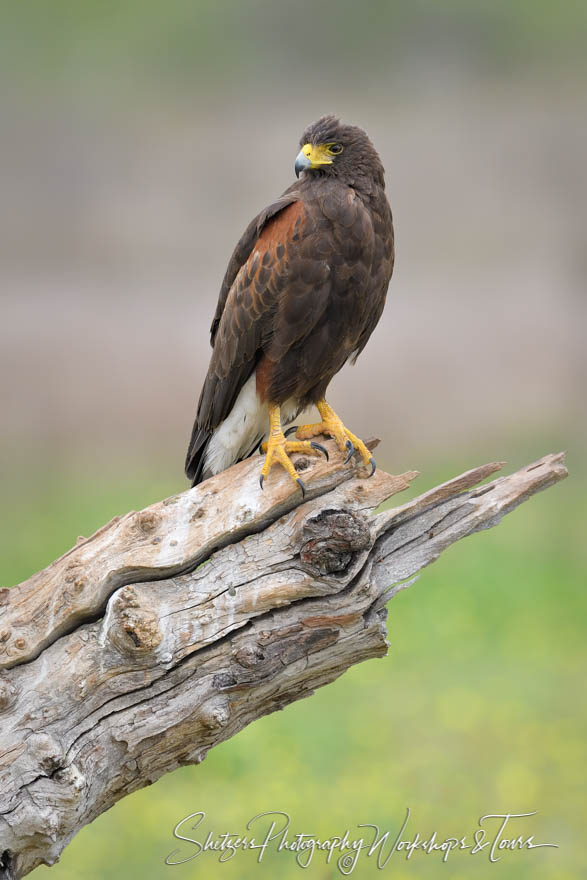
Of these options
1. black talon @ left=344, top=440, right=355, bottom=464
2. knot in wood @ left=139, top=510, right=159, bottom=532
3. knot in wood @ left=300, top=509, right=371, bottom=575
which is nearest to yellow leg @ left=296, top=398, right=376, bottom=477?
black talon @ left=344, top=440, right=355, bottom=464

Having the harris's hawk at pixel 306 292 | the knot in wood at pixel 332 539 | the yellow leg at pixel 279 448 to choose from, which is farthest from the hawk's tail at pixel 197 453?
the knot in wood at pixel 332 539

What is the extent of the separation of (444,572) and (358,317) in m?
3.56

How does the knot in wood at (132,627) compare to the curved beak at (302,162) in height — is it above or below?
below

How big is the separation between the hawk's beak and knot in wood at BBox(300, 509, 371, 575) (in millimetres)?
1159

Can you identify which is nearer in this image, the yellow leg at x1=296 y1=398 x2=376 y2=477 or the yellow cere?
the yellow leg at x1=296 y1=398 x2=376 y2=477

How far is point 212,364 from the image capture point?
3004mm

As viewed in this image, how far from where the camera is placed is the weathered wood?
2.24 m

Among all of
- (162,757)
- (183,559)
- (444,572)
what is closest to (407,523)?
(183,559)

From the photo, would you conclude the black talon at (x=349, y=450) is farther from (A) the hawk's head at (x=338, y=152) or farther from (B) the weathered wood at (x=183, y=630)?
(A) the hawk's head at (x=338, y=152)

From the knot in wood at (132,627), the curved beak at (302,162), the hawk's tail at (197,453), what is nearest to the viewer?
the knot in wood at (132,627)

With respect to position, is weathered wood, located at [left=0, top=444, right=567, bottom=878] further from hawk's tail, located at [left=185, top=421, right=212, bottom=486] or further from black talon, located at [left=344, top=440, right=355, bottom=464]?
hawk's tail, located at [left=185, top=421, right=212, bottom=486]

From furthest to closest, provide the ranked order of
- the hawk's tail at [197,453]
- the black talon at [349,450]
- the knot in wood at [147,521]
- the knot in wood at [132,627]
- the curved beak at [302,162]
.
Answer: the hawk's tail at [197,453] → the curved beak at [302,162] → the black talon at [349,450] → the knot in wood at [147,521] → the knot in wood at [132,627]

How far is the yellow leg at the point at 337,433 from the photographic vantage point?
265 centimetres

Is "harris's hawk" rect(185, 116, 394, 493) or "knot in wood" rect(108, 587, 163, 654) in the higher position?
"harris's hawk" rect(185, 116, 394, 493)
